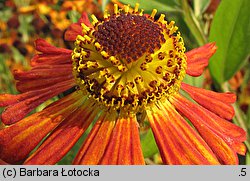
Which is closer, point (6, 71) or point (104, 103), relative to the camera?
point (104, 103)

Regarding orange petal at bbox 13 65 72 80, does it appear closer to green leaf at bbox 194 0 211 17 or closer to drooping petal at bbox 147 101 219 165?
drooping petal at bbox 147 101 219 165

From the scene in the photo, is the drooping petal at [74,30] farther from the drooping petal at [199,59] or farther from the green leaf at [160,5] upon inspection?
the drooping petal at [199,59]

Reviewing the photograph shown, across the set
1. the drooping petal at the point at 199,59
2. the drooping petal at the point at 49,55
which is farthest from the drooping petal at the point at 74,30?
the drooping petal at the point at 199,59

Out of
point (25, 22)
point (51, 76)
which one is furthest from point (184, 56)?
point (25, 22)

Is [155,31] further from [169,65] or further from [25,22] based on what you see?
[25,22]

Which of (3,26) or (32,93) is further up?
(3,26)
